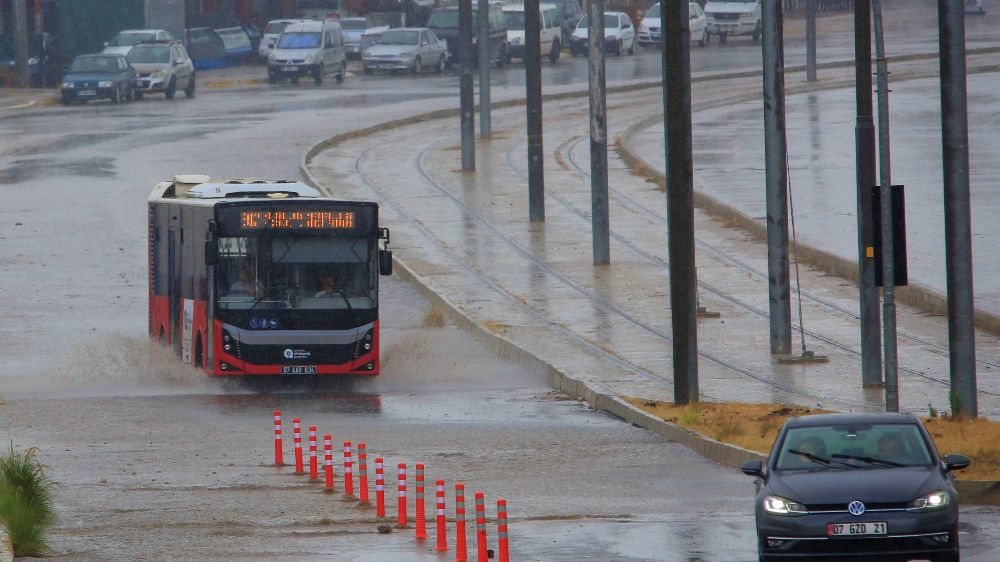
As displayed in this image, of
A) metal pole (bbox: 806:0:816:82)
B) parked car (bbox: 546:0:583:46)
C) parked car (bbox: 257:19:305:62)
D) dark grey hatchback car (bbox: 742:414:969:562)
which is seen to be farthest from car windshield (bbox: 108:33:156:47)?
dark grey hatchback car (bbox: 742:414:969:562)

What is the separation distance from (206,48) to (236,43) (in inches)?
71.8

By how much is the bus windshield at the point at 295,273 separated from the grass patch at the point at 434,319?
211 inches

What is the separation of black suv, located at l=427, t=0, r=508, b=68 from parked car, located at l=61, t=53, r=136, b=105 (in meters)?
15.9

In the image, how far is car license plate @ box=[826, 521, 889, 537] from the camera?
11.5 meters

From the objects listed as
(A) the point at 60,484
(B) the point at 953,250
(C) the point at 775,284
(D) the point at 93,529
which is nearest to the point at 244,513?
(D) the point at 93,529

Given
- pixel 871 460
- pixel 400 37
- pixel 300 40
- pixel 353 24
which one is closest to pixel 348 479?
pixel 871 460

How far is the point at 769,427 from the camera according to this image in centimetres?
1836

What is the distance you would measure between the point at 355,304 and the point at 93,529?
29.4ft

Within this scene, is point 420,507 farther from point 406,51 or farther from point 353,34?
point 353,34

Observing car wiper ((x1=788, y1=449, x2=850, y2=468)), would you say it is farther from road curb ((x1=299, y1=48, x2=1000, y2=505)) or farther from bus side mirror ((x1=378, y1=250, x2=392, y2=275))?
bus side mirror ((x1=378, y1=250, x2=392, y2=275))

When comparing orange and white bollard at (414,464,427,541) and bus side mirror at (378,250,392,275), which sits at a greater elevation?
bus side mirror at (378,250,392,275)

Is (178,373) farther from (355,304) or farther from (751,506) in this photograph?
(751,506)

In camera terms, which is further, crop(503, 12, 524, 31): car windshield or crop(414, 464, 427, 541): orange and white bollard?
crop(503, 12, 524, 31): car windshield

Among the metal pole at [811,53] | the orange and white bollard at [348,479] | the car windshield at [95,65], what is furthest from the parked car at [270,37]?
the orange and white bollard at [348,479]
